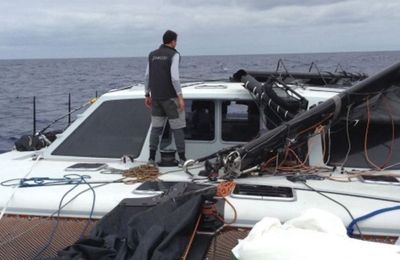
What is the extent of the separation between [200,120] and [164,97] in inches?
19.6

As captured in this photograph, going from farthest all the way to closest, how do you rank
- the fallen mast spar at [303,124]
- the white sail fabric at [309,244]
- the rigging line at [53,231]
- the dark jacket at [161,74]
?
1. the dark jacket at [161,74]
2. the fallen mast spar at [303,124]
3. the rigging line at [53,231]
4. the white sail fabric at [309,244]

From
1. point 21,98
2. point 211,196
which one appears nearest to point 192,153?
point 211,196

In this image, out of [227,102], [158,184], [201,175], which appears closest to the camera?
[158,184]

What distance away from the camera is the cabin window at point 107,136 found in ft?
17.9

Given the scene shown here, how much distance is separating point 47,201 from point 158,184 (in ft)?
2.99

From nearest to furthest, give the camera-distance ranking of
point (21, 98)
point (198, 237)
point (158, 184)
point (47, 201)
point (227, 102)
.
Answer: point (198, 237)
point (47, 201)
point (158, 184)
point (227, 102)
point (21, 98)

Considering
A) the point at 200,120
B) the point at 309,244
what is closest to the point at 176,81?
the point at 200,120

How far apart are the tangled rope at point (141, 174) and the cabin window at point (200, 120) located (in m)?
0.76

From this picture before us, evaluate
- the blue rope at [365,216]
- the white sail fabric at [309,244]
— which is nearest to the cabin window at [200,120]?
the blue rope at [365,216]

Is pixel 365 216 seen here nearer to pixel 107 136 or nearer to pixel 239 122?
pixel 239 122

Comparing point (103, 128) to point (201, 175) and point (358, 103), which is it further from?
point (358, 103)

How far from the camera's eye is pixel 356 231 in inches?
147

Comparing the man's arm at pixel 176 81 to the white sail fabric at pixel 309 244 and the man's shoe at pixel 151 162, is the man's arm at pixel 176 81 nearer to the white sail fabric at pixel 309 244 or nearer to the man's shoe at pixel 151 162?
the man's shoe at pixel 151 162

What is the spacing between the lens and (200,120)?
18.2 feet
